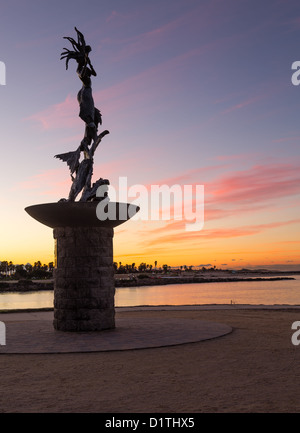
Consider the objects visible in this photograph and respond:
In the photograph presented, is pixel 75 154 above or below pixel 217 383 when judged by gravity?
above

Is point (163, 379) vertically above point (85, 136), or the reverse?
point (85, 136)

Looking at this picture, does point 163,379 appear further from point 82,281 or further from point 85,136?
point 85,136

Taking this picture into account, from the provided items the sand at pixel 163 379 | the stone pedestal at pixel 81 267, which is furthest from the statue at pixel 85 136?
the sand at pixel 163 379

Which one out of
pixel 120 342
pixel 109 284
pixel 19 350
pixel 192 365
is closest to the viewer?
pixel 192 365

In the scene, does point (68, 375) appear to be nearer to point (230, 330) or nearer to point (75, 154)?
point (230, 330)

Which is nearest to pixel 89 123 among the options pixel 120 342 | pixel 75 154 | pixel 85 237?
pixel 75 154

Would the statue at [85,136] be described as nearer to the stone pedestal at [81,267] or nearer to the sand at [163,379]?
the stone pedestal at [81,267]

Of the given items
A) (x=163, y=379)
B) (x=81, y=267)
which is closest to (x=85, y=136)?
(x=81, y=267)

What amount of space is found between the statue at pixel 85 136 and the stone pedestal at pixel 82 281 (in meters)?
1.13

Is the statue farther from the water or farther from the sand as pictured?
the water

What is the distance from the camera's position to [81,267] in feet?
37.5

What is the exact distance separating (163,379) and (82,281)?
5.45m
